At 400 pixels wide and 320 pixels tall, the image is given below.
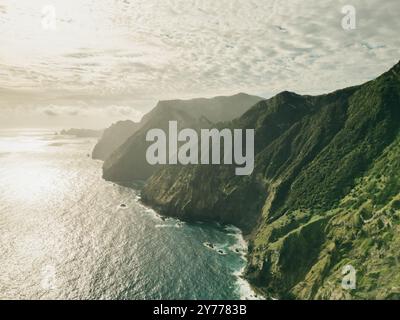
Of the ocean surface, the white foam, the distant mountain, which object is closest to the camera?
the distant mountain

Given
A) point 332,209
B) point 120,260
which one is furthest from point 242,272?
point 120,260

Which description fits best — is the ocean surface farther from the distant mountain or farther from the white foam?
the distant mountain

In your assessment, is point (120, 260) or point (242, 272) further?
point (120, 260)

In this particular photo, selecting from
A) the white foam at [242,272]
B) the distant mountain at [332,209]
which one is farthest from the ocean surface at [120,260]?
the distant mountain at [332,209]

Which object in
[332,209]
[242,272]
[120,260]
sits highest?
[332,209]

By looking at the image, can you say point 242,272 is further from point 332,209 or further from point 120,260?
point 120,260

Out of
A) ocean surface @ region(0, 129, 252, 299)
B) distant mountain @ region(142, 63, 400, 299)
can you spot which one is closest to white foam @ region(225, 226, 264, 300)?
ocean surface @ region(0, 129, 252, 299)

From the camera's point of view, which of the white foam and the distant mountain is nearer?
the distant mountain

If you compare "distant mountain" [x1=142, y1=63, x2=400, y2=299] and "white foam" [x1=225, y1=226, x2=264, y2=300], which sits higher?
"distant mountain" [x1=142, y1=63, x2=400, y2=299]

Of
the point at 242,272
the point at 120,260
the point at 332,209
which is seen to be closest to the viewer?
the point at 242,272
